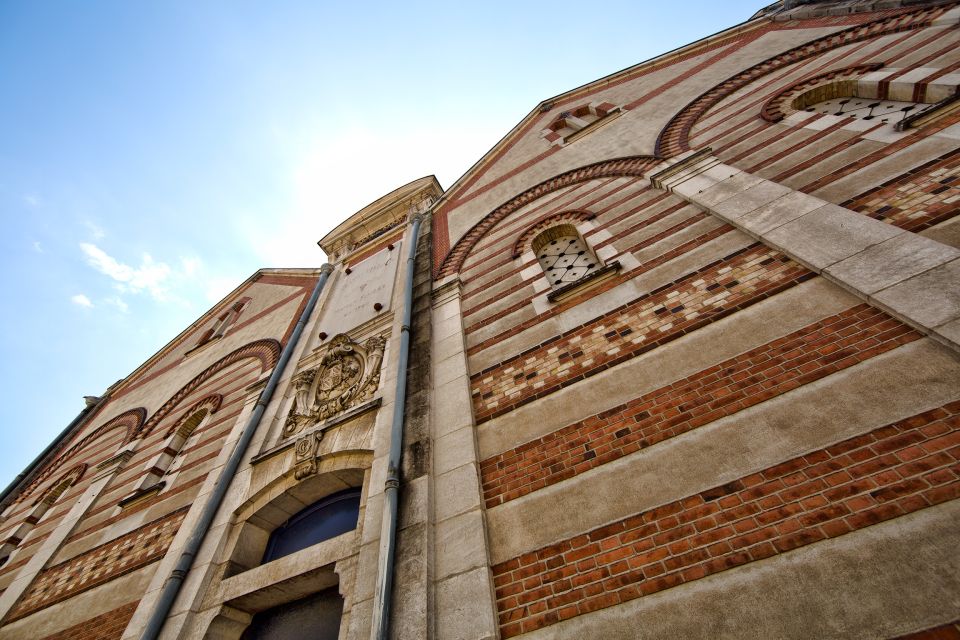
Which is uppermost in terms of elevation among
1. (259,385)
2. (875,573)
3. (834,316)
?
(259,385)

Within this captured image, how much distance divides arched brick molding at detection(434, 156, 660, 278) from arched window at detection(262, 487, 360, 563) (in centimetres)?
372

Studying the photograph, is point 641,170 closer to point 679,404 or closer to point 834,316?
point 834,316

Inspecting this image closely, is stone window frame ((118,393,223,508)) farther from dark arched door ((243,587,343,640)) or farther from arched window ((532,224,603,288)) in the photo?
arched window ((532,224,603,288))

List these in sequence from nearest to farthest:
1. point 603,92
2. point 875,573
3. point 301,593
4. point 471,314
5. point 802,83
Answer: point 875,573 < point 301,593 < point 471,314 < point 802,83 < point 603,92

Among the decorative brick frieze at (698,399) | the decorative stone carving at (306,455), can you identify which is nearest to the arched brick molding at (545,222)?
the decorative brick frieze at (698,399)

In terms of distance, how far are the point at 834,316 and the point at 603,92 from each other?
8.48 meters

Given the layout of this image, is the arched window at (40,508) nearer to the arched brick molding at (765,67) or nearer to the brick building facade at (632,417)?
the brick building facade at (632,417)

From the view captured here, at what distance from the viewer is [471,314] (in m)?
5.83

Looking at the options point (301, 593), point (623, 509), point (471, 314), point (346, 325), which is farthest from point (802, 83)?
point (301, 593)

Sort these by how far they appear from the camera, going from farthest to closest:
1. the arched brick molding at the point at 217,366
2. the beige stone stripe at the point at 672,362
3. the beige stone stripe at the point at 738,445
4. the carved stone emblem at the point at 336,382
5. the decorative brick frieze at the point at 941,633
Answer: the arched brick molding at the point at 217,366 → the carved stone emblem at the point at 336,382 → the beige stone stripe at the point at 672,362 → the beige stone stripe at the point at 738,445 → the decorative brick frieze at the point at 941,633

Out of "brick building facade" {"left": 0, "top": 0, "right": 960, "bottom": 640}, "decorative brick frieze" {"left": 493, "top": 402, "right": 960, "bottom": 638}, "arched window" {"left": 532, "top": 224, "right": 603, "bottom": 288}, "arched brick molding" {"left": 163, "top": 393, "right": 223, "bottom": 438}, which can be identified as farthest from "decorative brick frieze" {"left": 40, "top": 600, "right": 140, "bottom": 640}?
"arched window" {"left": 532, "top": 224, "right": 603, "bottom": 288}

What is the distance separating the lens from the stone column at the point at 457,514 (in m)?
2.86

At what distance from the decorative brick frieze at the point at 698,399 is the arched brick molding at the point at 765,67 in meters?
4.06

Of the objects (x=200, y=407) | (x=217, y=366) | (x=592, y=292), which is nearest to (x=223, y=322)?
(x=217, y=366)
